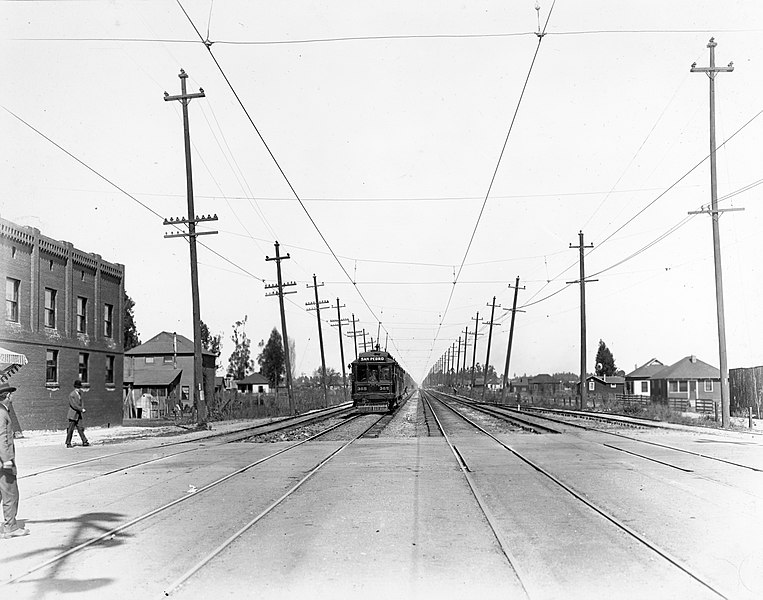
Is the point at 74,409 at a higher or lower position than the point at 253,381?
higher

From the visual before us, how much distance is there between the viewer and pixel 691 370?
78812 millimetres

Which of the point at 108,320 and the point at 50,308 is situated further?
the point at 108,320

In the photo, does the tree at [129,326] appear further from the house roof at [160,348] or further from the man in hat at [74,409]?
the man in hat at [74,409]

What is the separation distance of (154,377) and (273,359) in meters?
67.4

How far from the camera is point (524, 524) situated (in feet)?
30.9

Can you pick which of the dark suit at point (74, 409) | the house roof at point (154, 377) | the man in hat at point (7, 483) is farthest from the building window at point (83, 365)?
the house roof at point (154, 377)

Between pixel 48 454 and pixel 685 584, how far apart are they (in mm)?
16466

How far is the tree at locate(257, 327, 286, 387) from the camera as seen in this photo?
132500mm

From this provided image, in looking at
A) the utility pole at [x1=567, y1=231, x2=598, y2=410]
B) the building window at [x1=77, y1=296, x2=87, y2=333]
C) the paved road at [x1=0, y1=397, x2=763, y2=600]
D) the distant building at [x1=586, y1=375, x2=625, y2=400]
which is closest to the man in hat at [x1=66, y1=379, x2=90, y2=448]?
the paved road at [x1=0, y1=397, x2=763, y2=600]

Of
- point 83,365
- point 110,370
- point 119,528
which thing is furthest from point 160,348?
point 119,528

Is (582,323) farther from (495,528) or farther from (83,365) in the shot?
(495,528)

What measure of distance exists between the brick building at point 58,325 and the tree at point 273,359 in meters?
93.9

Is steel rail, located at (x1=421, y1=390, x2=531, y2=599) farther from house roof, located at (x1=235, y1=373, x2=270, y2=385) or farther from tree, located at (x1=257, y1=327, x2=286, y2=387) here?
tree, located at (x1=257, y1=327, x2=286, y2=387)

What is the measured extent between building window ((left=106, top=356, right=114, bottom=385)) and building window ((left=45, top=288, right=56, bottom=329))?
5097mm
